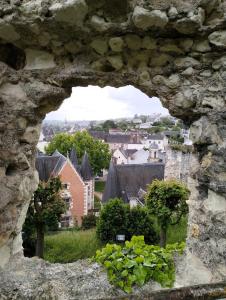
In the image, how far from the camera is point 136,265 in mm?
3086

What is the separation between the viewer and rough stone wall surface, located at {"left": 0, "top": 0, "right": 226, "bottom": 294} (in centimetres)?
277

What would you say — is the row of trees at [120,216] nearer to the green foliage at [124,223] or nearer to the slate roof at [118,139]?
the green foliage at [124,223]

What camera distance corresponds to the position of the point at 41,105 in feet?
10.5

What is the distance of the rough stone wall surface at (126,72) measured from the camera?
2.77m

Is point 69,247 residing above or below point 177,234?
below

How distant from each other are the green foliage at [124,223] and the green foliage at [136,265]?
32.3ft

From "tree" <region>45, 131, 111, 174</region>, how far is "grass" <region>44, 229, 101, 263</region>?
1676 centimetres

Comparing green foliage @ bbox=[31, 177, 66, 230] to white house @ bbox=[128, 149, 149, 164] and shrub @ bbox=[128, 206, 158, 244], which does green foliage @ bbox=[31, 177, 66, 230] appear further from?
white house @ bbox=[128, 149, 149, 164]

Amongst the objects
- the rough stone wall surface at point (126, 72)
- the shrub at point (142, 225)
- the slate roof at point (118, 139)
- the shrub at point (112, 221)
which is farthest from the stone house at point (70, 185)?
the slate roof at point (118, 139)

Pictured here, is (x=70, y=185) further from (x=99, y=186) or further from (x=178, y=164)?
(x=99, y=186)

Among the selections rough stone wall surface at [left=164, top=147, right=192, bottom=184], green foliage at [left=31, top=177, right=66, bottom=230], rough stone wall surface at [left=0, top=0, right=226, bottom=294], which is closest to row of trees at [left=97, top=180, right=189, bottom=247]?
green foliage at [left=31, top=177, right=66, bottom=230]

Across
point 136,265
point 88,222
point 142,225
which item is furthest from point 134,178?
point 136,265

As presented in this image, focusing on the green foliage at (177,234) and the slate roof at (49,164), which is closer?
the green foliage at (177,234)

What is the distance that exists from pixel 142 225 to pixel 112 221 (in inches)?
48.4
